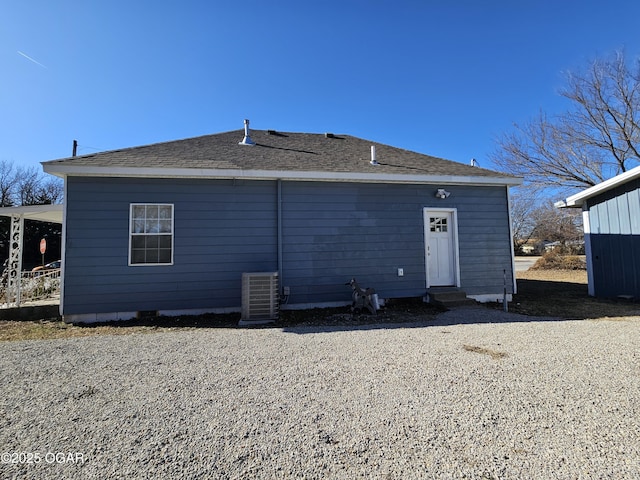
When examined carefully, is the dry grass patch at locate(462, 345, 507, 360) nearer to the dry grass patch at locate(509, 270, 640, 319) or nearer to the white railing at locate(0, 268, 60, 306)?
the dry grass patch at locate(509, 270, 640, 319)

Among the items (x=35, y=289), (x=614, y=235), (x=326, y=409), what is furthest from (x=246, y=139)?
(x=614, y=235)

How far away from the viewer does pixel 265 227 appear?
689 cm

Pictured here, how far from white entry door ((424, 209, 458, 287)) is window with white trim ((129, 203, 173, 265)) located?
592 cm

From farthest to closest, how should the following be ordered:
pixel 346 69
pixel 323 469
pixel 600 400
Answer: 1. pixel 346 69
2. pixel 600 400
3. pixel 323 469

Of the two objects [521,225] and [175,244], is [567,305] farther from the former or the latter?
[521,225]

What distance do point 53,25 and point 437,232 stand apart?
31.7ft

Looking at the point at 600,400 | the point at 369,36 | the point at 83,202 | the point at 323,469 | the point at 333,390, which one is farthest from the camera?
the point at 369,36

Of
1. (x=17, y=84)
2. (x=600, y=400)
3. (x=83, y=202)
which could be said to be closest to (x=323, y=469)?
(x=600, y=400)

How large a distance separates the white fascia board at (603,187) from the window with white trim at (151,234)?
1087 cm

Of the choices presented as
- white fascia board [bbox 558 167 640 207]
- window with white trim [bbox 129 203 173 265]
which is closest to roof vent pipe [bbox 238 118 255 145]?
window with white trim [bbox 129 203 173 265]

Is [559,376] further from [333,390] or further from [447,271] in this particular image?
[447,271]

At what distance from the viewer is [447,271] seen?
7.82 meters

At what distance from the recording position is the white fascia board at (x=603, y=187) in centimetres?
784

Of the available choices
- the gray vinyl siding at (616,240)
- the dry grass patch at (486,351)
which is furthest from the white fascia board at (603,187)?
the dry grass patch at (486,351)
